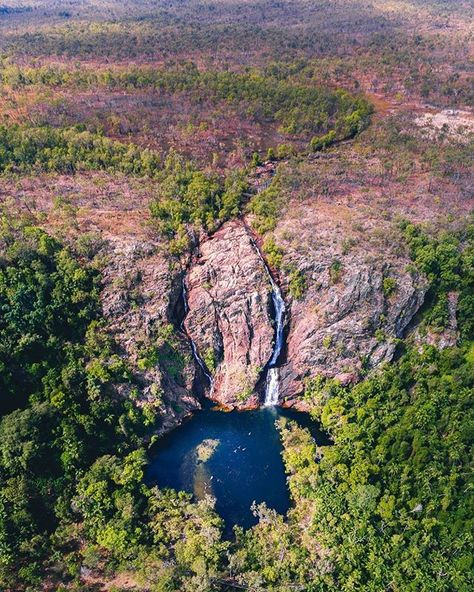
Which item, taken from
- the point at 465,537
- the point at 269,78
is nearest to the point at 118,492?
the point at 465,537

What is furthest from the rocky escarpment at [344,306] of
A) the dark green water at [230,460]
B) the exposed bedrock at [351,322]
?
the dark green water at [230,460]

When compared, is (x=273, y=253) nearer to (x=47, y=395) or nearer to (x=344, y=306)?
(x=344, y=306)

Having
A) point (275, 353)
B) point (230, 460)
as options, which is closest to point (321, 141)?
point (275, 353)

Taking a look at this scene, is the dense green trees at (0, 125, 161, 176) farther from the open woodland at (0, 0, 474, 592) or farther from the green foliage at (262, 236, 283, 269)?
the green foliage at (262, 236, 283, 269)

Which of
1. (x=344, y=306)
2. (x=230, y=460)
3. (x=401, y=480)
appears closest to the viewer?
(x=401, y=480)

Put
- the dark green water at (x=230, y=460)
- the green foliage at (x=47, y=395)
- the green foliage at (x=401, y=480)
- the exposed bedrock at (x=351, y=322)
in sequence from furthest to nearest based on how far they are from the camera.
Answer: the exposed bedrock at (x=351, y=322) < the dark green water at (x=230, y=460) < the green foliage at (x=47, y=395) < the green foliage at (x=401, y=480)

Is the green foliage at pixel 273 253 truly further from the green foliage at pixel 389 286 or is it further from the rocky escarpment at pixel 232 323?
the green foliage at pixel 389 286
